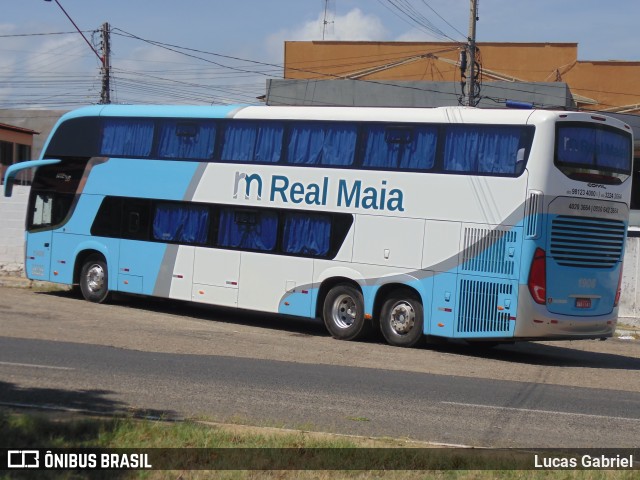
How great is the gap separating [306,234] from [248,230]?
1.41 m

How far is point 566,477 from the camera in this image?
23.9 ft

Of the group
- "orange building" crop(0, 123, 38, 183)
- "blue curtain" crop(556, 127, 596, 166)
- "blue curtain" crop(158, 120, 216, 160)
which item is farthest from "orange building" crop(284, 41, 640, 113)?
"blue curtain" crop(556, 127, 596, 166)

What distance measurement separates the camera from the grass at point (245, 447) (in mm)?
7168

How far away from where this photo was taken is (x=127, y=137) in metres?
20.7

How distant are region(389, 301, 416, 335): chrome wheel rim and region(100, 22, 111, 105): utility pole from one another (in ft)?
68.0

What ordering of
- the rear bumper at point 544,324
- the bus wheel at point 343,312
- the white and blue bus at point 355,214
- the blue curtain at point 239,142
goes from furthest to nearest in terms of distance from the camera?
the blue curtain at point 239,142
the bus wheel at point 343,312
the white and blue bus at point 355,214
the rear bumper at point 544,324

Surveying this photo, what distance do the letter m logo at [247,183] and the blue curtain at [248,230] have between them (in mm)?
376

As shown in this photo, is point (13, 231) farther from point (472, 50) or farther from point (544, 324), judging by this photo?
point (544, 324)

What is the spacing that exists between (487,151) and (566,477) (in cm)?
934

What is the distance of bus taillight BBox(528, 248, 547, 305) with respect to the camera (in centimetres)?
1537

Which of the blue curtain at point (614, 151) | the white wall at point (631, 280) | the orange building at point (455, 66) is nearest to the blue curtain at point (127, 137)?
the blue curtain at point (614, 151)

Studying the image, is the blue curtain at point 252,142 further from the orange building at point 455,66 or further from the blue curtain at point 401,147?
the orange building at point 455,66

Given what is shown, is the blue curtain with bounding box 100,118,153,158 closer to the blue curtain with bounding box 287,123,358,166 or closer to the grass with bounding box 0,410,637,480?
the blue curtain with bounding box 287,123,358,166

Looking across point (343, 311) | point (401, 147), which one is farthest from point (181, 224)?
Result: point (401, 147)
